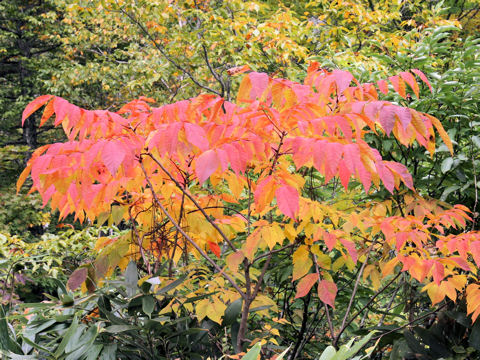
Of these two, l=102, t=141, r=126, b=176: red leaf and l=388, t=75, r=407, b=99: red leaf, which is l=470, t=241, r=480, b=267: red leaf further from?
l=102, t=141, r=126, b=176: red leaf

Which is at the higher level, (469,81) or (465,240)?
(469,81)

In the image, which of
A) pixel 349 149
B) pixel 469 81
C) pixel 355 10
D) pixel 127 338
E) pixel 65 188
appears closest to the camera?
pixel 349 149

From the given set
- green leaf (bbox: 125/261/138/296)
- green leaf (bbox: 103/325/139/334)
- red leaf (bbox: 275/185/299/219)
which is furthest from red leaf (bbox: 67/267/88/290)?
red leaf (bbox: 275/185/299/219)

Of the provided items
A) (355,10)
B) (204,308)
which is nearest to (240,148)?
(204,308)

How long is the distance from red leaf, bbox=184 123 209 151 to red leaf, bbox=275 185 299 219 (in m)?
0.30

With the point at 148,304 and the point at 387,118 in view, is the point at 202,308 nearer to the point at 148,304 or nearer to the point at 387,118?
the point at 148,304

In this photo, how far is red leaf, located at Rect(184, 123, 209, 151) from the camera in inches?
56.5

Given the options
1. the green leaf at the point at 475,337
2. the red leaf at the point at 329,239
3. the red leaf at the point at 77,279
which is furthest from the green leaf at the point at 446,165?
the red leaf at the point at 77,279

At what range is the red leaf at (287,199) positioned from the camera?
1.42 m

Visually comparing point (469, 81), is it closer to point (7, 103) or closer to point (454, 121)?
point (454, 121)

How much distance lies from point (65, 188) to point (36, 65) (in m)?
11.3

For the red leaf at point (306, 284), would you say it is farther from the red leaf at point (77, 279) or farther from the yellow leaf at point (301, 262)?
the red leaf at point (77, 279)

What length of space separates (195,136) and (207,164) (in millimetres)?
154

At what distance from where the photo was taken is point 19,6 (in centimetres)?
1161
